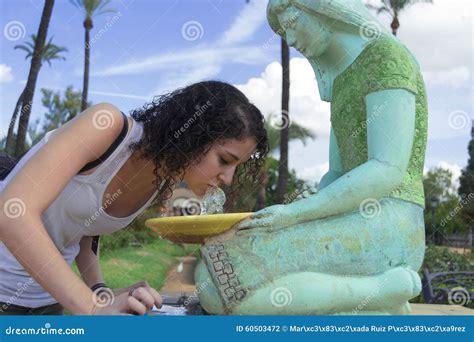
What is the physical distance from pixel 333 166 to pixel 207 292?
92cm

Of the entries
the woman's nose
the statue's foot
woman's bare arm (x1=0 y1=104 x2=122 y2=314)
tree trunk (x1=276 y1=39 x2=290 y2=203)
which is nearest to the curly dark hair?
the woman's nose

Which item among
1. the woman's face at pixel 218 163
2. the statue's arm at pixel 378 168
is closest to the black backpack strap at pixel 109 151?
the woman's face at pixel 218 163

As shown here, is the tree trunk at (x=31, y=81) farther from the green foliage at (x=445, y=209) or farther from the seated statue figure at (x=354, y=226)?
the green foliage at (x=445, y=209)

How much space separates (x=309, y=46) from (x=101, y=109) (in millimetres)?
1140

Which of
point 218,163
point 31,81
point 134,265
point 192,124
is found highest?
point 31,81

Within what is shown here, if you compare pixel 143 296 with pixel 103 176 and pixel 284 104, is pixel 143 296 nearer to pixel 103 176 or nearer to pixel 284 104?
pixel 103 176

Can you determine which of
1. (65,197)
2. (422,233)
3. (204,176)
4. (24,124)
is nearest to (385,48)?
(422,233)

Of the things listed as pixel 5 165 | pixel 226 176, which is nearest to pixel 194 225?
pixel 226 176

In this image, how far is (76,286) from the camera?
1.69 m

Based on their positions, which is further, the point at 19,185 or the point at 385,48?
the point at 385,48

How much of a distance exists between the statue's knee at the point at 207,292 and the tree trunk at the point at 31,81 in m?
7.58

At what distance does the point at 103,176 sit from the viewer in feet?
6.36

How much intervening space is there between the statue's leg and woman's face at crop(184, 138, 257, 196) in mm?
295
